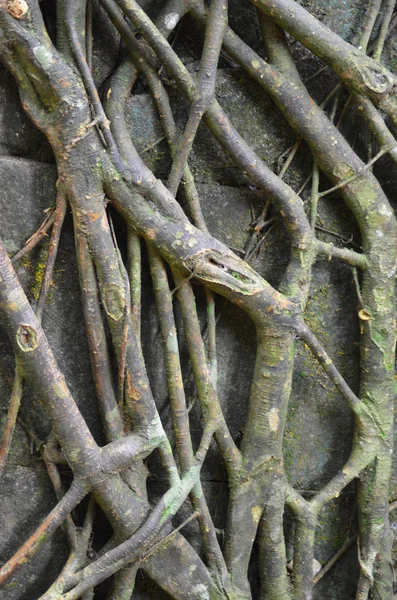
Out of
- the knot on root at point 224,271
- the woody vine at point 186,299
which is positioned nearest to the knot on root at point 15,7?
the woody vine at point 186,299

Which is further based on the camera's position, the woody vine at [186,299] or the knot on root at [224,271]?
the knot on root at [224,271]

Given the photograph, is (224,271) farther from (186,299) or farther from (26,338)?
(26,338)

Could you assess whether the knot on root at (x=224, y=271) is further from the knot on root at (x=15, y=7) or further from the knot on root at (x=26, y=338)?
the knot on root at (x=15, y=7)

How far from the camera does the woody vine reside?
162 cm

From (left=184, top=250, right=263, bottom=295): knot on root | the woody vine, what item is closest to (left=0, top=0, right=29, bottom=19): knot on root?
the woody vine

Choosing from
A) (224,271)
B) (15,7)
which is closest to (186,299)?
(224,271)

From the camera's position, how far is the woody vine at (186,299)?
1624 mm

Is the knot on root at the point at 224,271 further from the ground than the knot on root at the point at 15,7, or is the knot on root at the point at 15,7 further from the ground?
the knot on root at the point at 15,7

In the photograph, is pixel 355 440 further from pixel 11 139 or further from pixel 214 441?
pixel 11 139

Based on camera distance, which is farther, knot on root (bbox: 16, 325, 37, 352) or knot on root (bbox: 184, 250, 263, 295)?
knot on root (bbox: 184, 250, 263, 295)

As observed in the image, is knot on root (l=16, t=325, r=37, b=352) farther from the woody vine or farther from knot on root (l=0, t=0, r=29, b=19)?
knot on root (l=0, t=0, r=29, b=19)

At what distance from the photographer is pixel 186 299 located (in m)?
1.80

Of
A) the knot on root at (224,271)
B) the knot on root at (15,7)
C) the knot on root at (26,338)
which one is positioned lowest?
the knot on root at (26,338)

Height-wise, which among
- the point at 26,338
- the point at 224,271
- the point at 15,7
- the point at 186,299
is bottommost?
the point at 26,338
